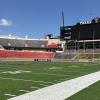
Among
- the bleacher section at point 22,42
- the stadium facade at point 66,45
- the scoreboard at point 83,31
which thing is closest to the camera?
the stadium facade at point 66,45

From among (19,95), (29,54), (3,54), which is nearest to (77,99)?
(19,95)

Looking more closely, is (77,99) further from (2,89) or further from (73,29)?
(73,29)

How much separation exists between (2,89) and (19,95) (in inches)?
74.4

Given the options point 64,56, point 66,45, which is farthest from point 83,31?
point 66,45

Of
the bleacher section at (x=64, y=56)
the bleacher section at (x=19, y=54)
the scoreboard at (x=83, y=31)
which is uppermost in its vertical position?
the scoreboard at (x=83, y=31)

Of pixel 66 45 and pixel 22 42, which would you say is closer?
pixel 66 45

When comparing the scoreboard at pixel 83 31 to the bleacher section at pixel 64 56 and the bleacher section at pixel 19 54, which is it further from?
the bleacher section at pixel 19 54

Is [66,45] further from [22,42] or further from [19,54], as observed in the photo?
[19,54]

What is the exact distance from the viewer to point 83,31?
328 feet

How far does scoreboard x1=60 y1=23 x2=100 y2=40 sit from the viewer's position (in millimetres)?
97863

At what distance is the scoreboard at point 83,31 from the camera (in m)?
97.9

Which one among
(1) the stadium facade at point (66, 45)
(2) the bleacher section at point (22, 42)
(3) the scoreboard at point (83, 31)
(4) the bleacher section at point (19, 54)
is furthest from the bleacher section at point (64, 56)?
(2) the bleacher section at point (22, 42)

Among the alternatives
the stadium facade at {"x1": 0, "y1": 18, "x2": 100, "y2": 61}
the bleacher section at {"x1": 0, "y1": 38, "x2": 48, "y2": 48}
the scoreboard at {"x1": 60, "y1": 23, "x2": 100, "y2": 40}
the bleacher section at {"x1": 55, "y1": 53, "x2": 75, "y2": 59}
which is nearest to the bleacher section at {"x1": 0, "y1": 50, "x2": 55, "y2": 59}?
the stadium facade at {"x1": 0, "y1": 18, "x2": 100, "y2": 61}

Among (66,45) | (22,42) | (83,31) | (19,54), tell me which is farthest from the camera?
(22,42)
